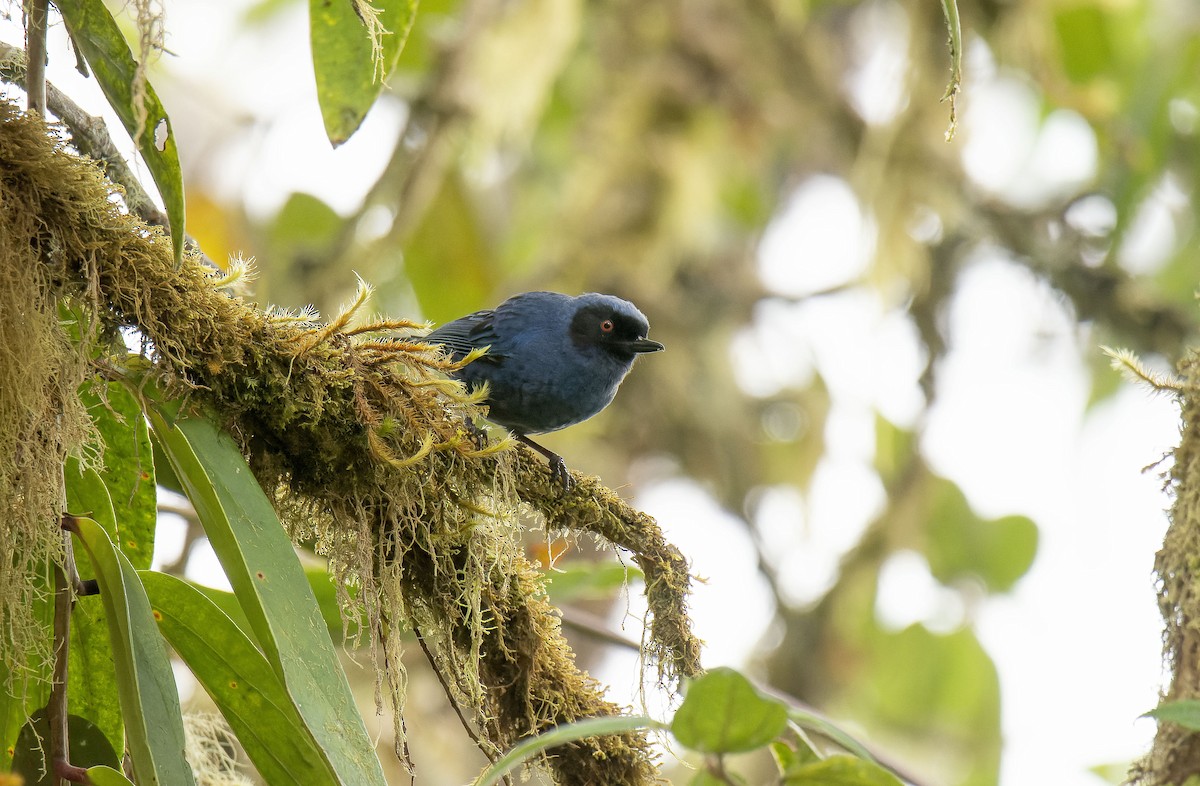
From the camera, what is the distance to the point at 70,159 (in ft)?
6.49

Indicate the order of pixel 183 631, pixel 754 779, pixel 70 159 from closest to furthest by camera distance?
pixel 70 159 < pixel 183 631 < pixel 754 779

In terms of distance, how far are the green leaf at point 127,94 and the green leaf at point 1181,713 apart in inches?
68.6

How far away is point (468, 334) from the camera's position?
3.88 meters

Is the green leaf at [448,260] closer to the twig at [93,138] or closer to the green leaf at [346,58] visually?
the twig at [93,138]

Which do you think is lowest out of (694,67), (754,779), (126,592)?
(126,592)

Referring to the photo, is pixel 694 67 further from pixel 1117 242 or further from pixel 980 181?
pixel 1117 242

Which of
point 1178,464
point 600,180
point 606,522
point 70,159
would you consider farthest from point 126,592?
point 600,180

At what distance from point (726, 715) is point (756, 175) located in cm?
765

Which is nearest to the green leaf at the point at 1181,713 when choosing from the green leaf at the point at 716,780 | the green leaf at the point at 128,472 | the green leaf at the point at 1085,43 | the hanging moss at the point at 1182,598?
the hanging moss at the point at 1182,598

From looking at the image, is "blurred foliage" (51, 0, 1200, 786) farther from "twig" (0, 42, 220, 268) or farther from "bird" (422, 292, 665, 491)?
"twig" (0, 42, 220, 268)

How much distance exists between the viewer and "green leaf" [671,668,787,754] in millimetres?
1577

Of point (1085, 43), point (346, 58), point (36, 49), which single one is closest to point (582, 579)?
point (346, 58)

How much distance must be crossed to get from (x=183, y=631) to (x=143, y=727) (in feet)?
1.26

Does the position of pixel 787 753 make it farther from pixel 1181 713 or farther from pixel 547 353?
pixel 547 353
